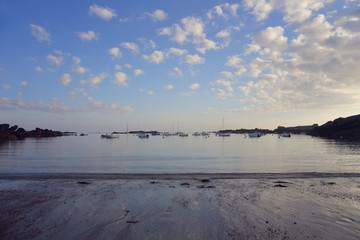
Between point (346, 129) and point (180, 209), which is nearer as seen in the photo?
point (180, 209)

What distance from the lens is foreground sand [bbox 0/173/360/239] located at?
25.6 ft

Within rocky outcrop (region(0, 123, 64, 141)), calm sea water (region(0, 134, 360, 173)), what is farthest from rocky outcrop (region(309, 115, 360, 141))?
rocky outcrop (region(0, 123, 64, 141))

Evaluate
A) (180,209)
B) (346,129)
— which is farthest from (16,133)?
(346,129)

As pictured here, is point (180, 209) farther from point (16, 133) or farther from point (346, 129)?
point (346, 129)

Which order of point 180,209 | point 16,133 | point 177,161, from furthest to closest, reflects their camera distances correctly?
1. point 16,133
2. point 177,161
3. point 180,209

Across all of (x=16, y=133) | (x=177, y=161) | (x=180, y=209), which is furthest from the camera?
(x=16, y=133)

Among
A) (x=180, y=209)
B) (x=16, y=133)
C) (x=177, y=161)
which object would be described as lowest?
(x=177, y=161)

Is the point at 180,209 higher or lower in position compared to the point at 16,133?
lower

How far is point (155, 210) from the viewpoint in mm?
10203

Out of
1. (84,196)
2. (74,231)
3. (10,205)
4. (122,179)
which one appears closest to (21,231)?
(74,231)

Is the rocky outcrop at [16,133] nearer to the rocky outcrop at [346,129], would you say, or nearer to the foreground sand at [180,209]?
the foreground sand at [180,209]

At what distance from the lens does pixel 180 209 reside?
1034 cm

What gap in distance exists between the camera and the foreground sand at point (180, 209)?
7801 mm

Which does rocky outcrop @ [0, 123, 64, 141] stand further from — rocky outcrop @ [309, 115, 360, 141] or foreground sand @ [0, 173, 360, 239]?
rocky outcrop @ [309, 115, 360, 141]
